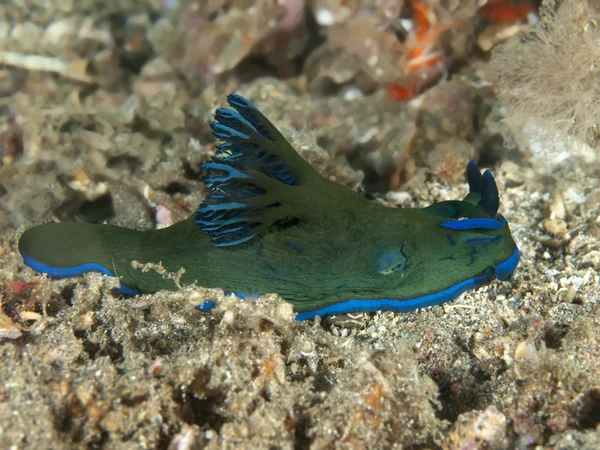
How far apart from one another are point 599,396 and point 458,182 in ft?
7.86

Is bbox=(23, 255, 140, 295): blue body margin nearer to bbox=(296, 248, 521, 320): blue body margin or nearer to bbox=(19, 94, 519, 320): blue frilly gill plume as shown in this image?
bbox=(19, 94, 519, 320): blue frilly gill plume

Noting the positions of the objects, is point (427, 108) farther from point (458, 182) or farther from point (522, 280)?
point (522, 280)

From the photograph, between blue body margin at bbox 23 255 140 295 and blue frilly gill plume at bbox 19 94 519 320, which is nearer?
blue frilly gill plume at bbox 19 94 519 320

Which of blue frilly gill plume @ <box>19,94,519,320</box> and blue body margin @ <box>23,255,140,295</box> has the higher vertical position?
blue frilly gill plume @ <box>19,94,519,320</box>

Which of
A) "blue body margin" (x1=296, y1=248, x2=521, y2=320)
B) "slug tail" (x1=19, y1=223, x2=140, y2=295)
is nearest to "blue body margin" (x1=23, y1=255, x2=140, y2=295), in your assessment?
"slug tail" (x1=19, y1=223, x2=140, y2=295)

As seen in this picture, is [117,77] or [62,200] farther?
[117,77]

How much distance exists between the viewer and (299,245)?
298cm

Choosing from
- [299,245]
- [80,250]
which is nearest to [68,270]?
[80,250]

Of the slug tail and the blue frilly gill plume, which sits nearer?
the blue frilly gill plume

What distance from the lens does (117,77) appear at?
5684 mm

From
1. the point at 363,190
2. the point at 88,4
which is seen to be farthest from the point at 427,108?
the point at 88,4

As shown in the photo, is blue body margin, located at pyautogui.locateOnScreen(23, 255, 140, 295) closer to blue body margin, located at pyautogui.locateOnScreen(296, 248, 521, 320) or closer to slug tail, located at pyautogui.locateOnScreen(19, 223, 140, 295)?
slug tail, located at pyautogui.locateOnScreen(19, 223, 140, 295)

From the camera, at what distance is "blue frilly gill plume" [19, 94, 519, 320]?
2.87m

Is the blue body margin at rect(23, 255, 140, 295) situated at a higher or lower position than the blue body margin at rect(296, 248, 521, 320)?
lower
